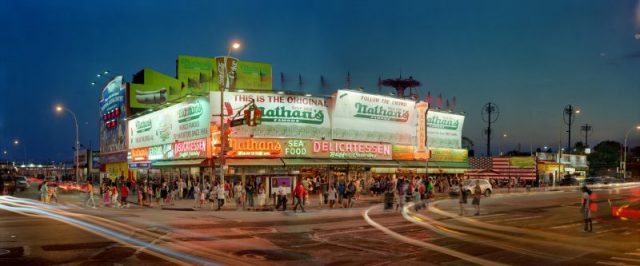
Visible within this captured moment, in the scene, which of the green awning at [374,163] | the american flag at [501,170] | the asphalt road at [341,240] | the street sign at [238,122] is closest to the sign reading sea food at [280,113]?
the green awning at [374,163]

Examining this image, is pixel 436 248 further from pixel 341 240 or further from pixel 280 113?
pixel 280 113

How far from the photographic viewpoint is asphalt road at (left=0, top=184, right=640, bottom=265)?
1298 centimetres

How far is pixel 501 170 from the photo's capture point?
6431 cm

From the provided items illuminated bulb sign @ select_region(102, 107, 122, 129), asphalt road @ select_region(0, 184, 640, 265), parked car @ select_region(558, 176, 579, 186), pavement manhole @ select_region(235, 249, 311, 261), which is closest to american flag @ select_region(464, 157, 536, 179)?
parked car @ select_region(558, 176, 579, 186)

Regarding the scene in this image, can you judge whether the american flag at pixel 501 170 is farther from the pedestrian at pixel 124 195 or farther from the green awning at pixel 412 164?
the pedestrian at pixel 124 195

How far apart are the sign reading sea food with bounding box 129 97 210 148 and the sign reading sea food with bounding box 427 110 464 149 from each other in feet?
71.5

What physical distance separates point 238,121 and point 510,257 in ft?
68.5

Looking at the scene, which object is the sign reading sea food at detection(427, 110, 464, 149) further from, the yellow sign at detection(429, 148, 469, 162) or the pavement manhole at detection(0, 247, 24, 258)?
the pavement manhole at detection(0, 247, 24, 258)

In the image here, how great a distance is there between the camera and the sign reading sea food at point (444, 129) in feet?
169

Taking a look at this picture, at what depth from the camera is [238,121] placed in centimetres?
3184

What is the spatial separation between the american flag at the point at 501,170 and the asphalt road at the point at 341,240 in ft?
117

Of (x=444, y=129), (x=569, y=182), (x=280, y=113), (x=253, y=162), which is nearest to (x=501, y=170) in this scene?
(x=569, y=182)

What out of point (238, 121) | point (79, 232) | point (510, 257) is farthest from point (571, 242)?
point (238, 121)

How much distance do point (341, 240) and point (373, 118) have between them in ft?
93.8
